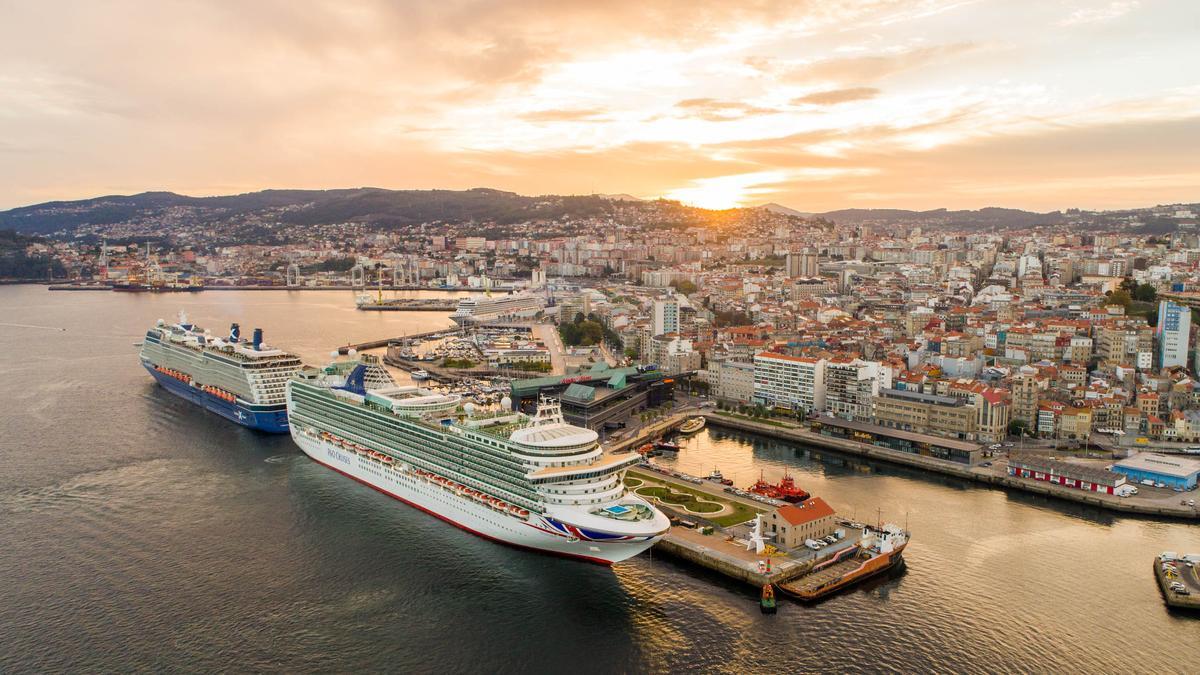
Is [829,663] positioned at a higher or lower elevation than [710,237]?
lower

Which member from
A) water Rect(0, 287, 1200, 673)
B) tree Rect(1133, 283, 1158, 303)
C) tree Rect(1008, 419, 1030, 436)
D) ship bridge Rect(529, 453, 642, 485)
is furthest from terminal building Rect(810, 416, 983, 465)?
tree Rect(1133, 283, 1158, 303)

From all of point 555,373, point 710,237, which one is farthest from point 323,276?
point 555,373

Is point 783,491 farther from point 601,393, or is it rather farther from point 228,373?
point 228,373

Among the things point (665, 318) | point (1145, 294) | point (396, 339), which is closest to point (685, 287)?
point (665, 318)

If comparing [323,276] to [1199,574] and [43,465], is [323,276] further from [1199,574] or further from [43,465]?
[1199,574]

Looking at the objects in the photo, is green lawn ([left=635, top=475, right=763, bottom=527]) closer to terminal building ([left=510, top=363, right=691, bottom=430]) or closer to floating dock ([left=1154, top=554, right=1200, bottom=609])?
terminal building ([left=510, top=363, right=691, bottom=430])

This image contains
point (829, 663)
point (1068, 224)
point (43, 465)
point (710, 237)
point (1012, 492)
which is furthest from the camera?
point (1068, 224)
